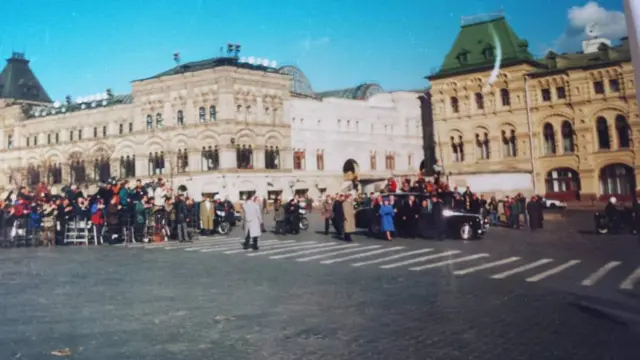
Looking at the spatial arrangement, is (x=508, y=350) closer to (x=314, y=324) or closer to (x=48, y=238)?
(x=314, y=324)

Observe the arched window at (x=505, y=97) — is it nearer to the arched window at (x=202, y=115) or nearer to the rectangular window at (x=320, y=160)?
the arched window at (x=202, y=115)

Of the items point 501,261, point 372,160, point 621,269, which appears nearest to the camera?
point 621,269

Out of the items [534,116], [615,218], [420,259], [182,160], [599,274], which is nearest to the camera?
[599,274]

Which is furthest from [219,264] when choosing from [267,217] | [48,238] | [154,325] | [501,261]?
[267,217]

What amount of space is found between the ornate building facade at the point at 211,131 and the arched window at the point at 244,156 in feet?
0.15

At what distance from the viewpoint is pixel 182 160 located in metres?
16.7

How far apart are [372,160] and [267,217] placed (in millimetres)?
7938

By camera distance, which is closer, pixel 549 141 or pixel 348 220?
pixel 549 141

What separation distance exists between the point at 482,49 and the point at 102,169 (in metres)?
11.7

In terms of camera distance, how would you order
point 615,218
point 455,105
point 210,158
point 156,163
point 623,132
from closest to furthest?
point 623,132
point 615,218
point 455,105
point 156,163
point 210,158

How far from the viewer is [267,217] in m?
24.9

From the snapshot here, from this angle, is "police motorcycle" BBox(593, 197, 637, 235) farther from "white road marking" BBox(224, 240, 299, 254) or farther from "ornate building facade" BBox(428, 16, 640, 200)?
"white road marking" BBox(224, 240, 299, 254)

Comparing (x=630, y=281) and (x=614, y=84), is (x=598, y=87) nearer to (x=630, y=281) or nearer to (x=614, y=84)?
(x=614, y=84)

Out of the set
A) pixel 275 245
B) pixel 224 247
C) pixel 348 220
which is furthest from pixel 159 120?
pixel 348 220
